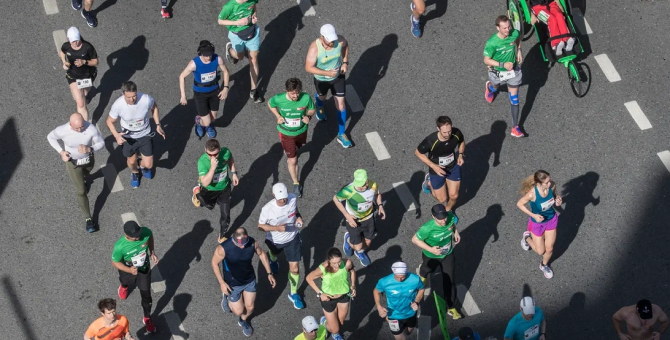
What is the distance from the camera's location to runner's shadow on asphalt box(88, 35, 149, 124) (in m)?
17.6

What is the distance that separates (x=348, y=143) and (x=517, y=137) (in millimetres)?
2595

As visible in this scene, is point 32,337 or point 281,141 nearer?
point 32,337

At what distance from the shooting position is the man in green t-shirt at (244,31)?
1711 cm

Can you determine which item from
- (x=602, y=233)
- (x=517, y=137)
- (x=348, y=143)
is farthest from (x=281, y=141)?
(x=602, y=233)

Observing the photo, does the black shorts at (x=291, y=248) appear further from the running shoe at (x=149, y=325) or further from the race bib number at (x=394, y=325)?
the running shoe at (x=149, y=325)

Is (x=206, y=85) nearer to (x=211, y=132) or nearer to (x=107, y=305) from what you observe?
(x=211, y=132)

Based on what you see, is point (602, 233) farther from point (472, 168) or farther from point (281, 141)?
point (281, 141)

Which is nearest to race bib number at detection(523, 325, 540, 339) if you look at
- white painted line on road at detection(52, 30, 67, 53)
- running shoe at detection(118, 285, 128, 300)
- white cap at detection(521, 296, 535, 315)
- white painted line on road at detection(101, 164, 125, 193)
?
white cap at detection(521, 296, 535, 315)

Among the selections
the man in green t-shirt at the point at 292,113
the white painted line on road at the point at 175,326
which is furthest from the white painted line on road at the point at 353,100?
the white painted line on road at the point at 175,326

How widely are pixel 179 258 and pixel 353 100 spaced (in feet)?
12.8

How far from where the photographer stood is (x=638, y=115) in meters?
17.6

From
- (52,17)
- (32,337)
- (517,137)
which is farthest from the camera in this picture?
(52,17)

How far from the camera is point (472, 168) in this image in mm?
16969

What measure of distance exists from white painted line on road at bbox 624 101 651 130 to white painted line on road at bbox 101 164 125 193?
25.9 ft
